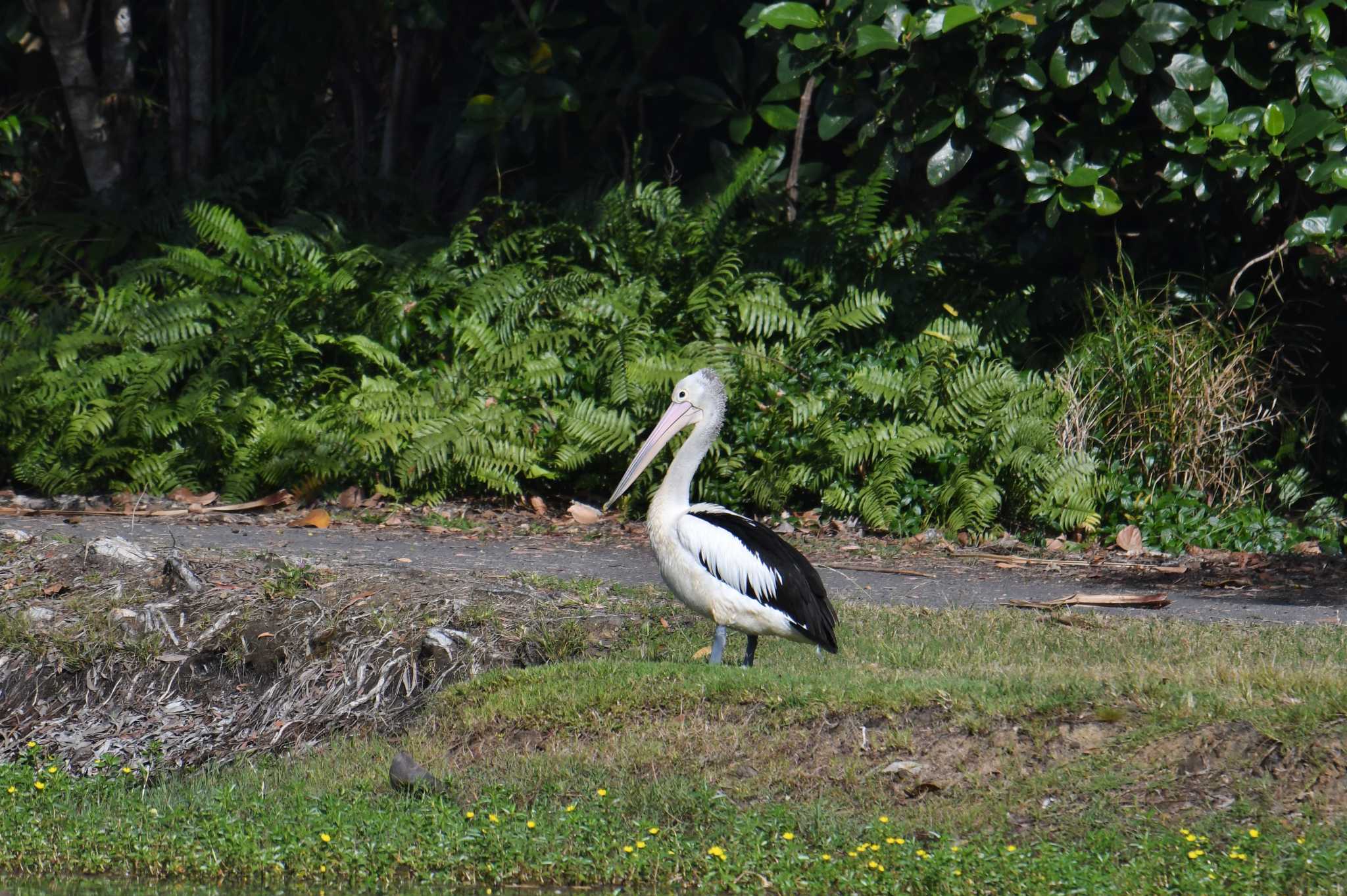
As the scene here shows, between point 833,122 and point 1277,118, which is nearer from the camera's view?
point 1277,118

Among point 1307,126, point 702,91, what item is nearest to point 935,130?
point 1307,126

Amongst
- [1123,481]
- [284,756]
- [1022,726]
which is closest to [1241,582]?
[1123,481]

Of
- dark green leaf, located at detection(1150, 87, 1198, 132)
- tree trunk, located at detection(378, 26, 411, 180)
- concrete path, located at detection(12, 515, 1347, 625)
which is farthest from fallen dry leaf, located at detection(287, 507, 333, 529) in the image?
dark green leaf, located at detection(1150, 87, 1198, 132)

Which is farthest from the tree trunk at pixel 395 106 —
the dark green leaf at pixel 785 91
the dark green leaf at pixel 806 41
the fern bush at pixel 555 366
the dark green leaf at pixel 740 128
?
the dark green leaf at pixel 806 41

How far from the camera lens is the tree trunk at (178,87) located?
48.1ft

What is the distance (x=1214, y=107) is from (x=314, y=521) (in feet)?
23.8

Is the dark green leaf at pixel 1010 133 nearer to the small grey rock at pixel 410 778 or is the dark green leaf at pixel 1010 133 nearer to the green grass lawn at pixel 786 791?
the green grass lawn at pixel 786 791

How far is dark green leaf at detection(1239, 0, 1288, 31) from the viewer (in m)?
9.85

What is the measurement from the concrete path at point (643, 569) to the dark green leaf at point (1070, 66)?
3.51 meters

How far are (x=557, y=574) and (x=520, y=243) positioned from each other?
4939 millimetres

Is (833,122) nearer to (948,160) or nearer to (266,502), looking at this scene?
(948,160)

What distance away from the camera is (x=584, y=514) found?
434 inches

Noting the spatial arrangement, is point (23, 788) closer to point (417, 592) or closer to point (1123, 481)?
point (417, 592)

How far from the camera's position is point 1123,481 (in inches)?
426
